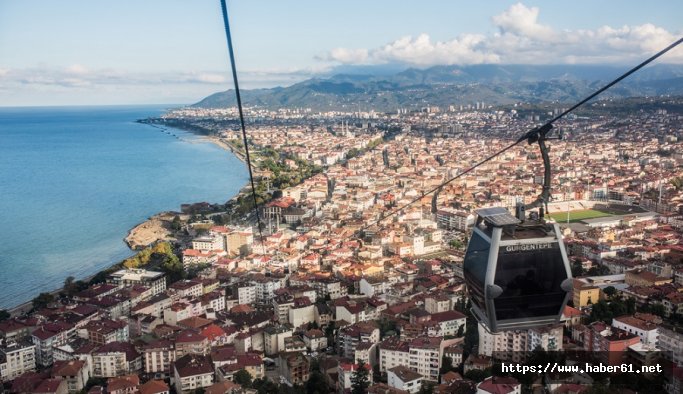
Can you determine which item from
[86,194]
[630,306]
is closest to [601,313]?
[630,306]

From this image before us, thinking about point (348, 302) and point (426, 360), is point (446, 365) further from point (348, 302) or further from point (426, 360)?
point (348, 302)

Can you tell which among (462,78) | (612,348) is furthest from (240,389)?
(462,78)

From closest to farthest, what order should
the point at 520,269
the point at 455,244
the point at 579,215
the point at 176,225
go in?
the point at 520,269 → the point at 455,244 → the point at 176,225 → the point at 579,215

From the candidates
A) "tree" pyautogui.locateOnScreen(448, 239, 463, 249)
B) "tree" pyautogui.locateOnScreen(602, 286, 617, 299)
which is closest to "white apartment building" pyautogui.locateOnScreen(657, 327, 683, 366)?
"tree" pyautogui.locateOnScreen(602, 286, 617, 299)

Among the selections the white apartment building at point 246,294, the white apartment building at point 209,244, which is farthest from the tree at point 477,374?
the white apartment building at point 209,244

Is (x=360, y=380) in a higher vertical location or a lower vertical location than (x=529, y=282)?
lower

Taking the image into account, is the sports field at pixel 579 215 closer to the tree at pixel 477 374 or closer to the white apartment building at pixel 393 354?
the white apartment building at pixel 393 354

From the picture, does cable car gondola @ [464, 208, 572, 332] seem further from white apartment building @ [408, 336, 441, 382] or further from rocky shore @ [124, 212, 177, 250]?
rocky shore @ [124, 212, 177, 250]

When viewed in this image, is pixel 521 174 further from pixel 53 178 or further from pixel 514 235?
pixel 514 235
